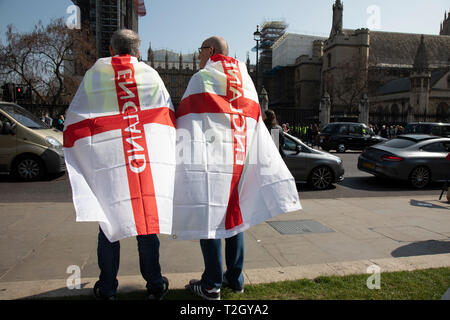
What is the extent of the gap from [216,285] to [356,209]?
15.8 feet

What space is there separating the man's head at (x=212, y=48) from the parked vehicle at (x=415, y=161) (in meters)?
8.71

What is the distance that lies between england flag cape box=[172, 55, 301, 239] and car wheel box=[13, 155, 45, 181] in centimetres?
846

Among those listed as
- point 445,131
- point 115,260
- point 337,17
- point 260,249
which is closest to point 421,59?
point 337,17

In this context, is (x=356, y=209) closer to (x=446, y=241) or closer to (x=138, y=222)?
(x=446, y=241)

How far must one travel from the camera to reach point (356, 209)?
23.1 ft

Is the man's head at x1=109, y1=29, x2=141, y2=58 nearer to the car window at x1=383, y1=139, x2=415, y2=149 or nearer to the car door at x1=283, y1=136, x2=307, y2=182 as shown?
the car door at x1=283, y1=136, x2=307, y2=182

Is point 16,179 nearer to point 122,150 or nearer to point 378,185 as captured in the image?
point 122,150

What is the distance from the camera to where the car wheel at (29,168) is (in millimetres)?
9898

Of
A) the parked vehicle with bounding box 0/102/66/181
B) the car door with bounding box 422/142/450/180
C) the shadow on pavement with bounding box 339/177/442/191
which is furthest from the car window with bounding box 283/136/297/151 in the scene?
the parked vehicle with bounding box 0/102/66/181

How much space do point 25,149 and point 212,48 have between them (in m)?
8.51

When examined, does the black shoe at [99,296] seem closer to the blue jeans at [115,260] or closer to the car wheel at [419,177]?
the blue jeans at [115,260]

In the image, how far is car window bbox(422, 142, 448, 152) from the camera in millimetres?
10719

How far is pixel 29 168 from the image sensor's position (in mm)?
9961
